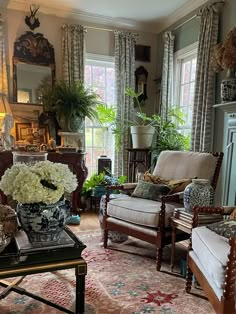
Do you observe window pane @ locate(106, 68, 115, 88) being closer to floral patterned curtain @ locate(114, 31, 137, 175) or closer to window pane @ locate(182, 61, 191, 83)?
floral patterned curtain @ locate(114, 31, 137, 175)

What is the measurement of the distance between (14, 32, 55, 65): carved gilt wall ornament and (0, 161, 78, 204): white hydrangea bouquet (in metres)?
2.89

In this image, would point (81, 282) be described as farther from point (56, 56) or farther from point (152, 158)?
point (56, 56)

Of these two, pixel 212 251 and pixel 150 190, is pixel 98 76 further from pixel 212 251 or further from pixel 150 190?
pixel 212 251

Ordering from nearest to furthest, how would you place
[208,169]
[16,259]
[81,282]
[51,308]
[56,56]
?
1. [16,259]
2. [81,282]
3. [51,308]
4. [208,169]
5. [56,56]

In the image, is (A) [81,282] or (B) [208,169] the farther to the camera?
(B) [208,169]

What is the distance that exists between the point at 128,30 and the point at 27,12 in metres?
1.49

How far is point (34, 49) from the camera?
13.0ft

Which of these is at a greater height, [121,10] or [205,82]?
[121,10]

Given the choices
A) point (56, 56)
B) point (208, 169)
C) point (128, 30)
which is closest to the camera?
point (208, 169)

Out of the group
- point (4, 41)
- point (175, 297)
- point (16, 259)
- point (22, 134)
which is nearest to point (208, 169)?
point (175, 297)

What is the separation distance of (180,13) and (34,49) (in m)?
2.08

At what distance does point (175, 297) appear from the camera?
1961 mm

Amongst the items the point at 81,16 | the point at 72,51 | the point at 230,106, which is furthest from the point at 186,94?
the point at 81,16

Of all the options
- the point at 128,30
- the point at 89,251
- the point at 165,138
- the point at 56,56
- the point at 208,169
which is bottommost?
the point at 89,251
